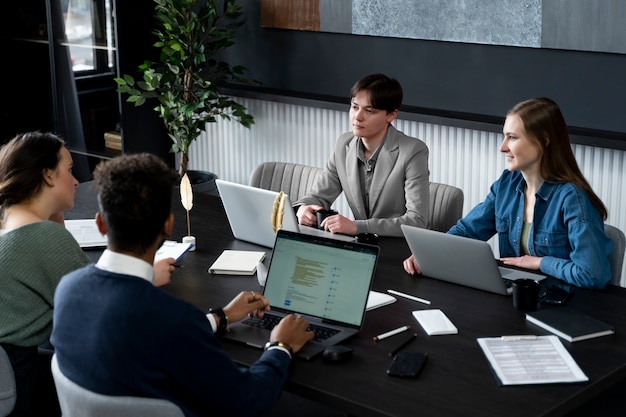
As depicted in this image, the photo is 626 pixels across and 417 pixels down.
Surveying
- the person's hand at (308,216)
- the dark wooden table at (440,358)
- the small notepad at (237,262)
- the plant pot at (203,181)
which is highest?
the person's hand at (308,216)

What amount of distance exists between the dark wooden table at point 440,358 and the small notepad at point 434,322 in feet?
0.06

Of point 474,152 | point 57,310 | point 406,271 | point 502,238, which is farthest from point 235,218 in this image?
point 474,152

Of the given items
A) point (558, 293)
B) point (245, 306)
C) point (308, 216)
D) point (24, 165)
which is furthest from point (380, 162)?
point (24, 165)

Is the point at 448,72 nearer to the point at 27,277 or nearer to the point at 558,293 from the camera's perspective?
the point at 558,293

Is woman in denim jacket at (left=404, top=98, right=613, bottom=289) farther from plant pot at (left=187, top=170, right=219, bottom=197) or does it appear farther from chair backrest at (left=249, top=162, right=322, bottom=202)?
plant pot at (left=187, top=170, right=219, bottom=197)

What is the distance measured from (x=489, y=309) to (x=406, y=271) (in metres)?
0.41

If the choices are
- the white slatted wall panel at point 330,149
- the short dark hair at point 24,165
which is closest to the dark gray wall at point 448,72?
the white slatted wall panel at point 330,149

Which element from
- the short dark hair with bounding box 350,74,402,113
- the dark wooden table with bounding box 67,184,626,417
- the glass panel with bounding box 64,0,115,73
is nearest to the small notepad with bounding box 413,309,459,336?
the dark wooden table with bounding box 67,184,626,417

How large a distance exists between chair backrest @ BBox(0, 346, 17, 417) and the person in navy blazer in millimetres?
449

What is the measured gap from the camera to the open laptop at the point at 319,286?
103 inches

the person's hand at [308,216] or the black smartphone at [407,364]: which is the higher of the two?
the person's hand at [308,216]

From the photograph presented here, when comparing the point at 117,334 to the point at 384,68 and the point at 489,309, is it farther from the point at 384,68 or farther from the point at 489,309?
the point at 384,68

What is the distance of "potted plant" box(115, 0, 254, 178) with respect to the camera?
5.51m

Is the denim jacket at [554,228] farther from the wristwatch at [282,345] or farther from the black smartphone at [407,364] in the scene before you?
the wristwatch at [282,345]
